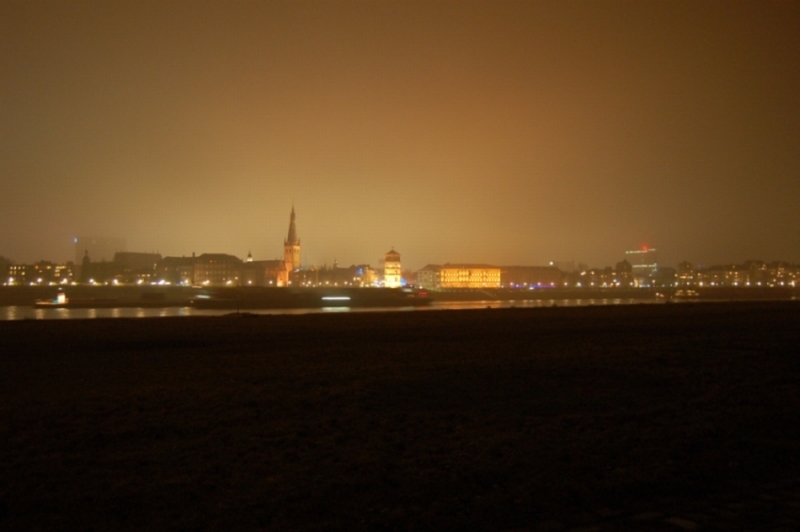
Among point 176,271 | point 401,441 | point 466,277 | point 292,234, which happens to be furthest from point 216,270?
point 401,441

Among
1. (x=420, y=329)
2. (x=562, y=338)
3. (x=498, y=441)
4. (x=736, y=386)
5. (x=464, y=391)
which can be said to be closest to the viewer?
(x=498, y=441)

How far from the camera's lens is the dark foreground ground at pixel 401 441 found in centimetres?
511

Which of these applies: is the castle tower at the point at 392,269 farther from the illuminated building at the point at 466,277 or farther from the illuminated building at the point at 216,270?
the illuminated building at the point at 216,270

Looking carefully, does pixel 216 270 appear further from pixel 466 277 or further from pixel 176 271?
pixel 466 277

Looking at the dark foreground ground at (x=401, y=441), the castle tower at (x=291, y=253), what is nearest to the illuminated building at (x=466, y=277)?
the castle tower at (x=291, y=253)

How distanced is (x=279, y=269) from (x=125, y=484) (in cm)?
16861

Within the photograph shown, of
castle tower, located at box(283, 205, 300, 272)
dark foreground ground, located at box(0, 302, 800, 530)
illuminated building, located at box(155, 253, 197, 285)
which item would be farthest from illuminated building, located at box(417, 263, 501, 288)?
dark foreground ground, located at box(0, 302, 800, 530)

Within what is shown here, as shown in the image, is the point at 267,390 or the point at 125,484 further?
the point at 267,390

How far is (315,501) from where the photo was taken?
5266 millimetres

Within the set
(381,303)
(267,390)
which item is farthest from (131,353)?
(381,303)

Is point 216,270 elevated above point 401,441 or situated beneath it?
elevated above

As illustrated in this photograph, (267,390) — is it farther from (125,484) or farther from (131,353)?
(131,353)

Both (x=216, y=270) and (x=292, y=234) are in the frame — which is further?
(x=292, y=234)

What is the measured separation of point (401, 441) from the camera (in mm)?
7031
